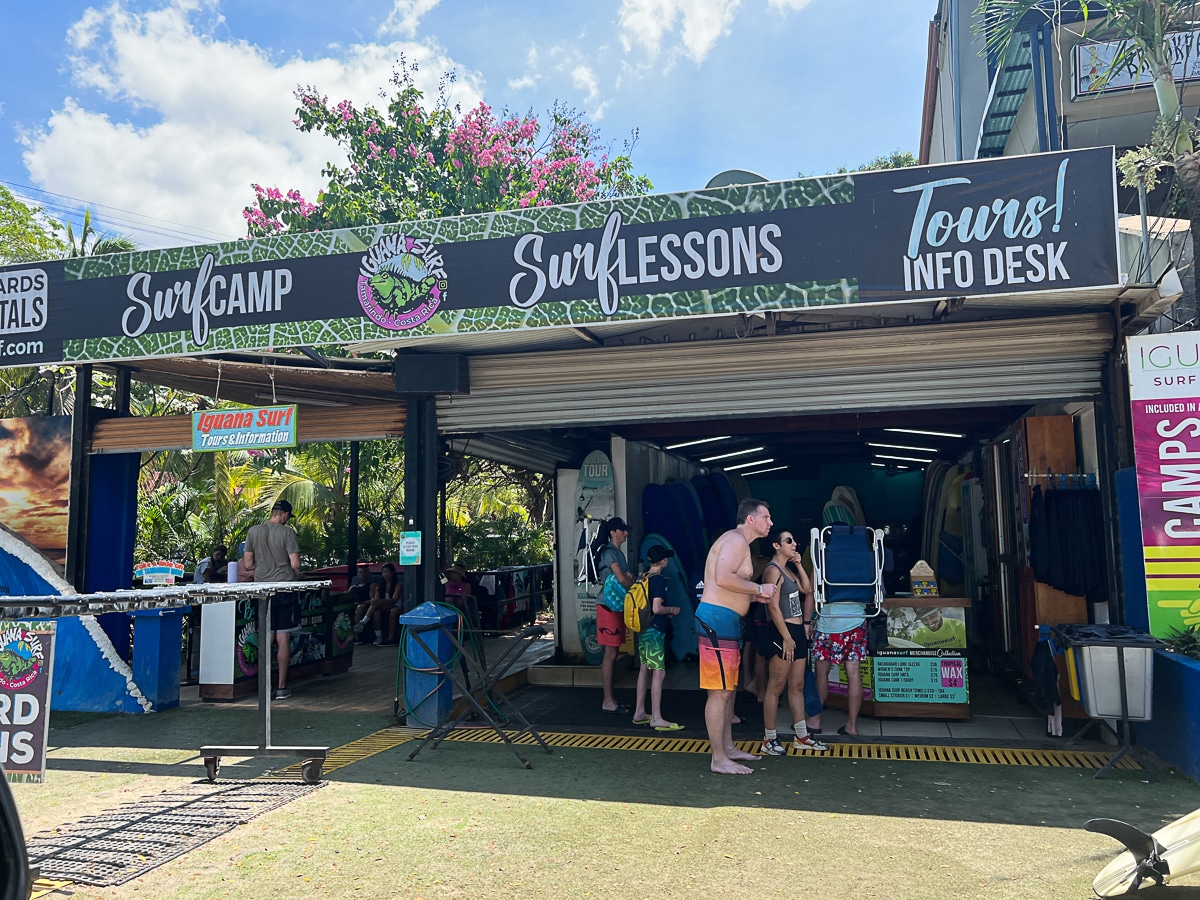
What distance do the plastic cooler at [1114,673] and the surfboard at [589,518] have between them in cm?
499

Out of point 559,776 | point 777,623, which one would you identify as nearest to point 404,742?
point 559,776

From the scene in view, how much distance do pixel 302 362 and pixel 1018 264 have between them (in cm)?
648

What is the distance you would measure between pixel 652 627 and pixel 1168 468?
3.70m

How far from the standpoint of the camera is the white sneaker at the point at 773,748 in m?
6.09

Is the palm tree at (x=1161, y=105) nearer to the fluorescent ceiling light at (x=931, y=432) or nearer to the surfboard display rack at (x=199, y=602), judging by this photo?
the fluorescent ceiling light at (x=931, y=432)

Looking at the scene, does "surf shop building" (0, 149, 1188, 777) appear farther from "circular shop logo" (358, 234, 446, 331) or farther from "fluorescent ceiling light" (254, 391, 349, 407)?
"fluorescent ceiling light" (254, 391, 349, 407)

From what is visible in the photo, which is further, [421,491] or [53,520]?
[53,520]

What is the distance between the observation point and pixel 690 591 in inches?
405

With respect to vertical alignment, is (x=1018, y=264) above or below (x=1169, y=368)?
above

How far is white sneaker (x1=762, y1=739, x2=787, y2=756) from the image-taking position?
6.09 m

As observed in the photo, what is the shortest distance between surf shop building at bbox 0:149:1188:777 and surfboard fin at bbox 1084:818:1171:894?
10.6 feet

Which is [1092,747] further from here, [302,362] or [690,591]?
[302,362]

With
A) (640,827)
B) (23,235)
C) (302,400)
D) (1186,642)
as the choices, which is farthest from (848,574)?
(23,235)

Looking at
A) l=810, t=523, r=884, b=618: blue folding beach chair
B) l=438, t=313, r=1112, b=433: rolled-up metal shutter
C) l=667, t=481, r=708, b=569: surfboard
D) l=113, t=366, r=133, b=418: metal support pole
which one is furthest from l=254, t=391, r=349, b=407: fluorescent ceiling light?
l=810, t=523, r=884, b=618: blue folding beach chair
